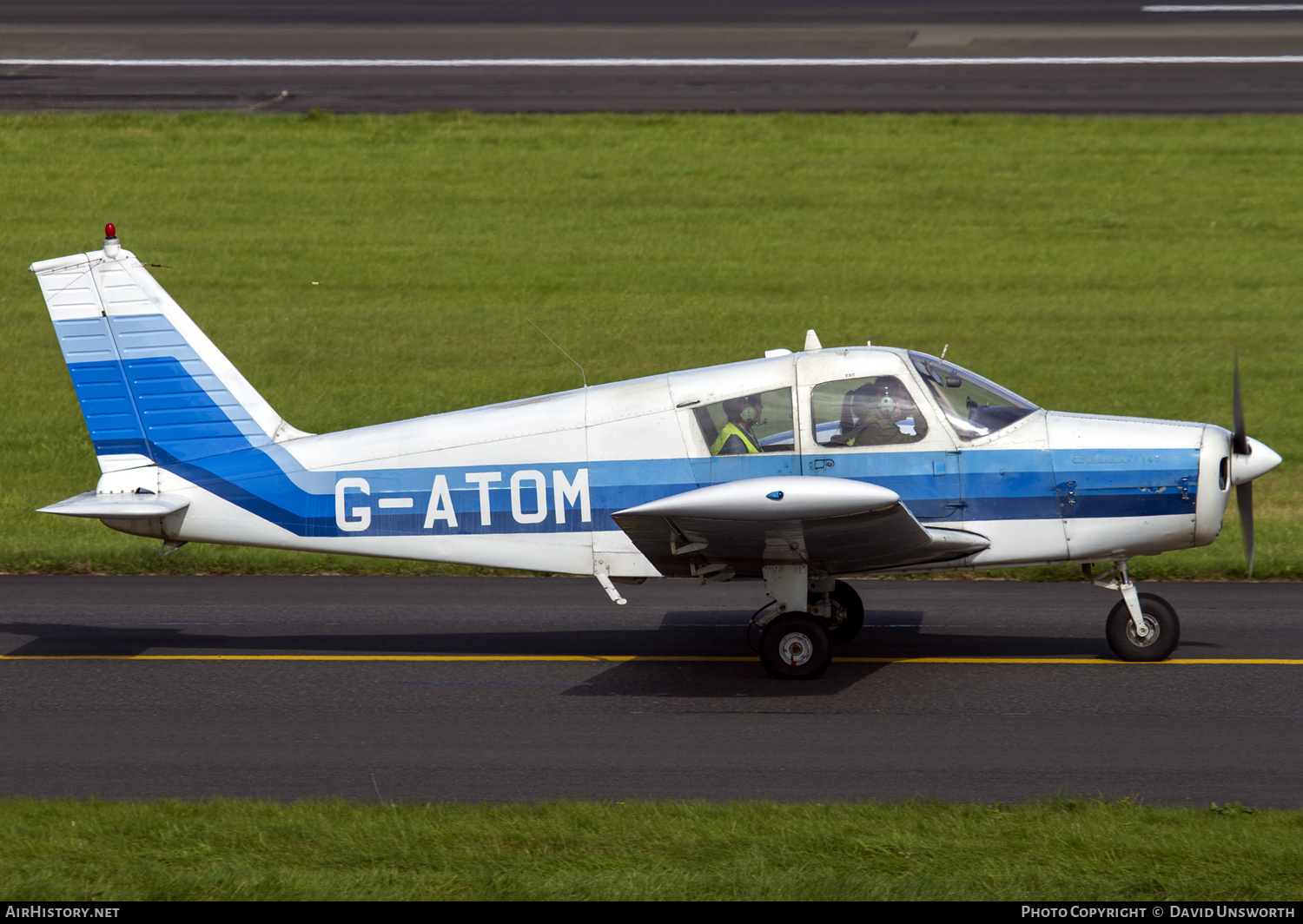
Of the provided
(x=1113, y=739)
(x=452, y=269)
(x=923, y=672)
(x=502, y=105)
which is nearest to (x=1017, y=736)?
(x=1113, y=739)

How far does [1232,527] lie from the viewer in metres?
13.8

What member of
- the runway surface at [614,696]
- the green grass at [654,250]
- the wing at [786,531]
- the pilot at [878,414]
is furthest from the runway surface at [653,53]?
the wing at [786,531]

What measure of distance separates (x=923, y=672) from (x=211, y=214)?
1859cm

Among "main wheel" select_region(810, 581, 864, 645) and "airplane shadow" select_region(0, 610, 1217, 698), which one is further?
"main wheel" select_region(810, 581, 864, 645)

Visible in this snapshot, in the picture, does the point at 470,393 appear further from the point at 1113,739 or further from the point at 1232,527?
the point at 1113,739

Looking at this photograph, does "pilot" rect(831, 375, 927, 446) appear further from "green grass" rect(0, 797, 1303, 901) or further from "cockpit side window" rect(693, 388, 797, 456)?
"green grass" rect(0, 797, 1303, 901)

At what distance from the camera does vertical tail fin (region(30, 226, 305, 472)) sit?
977cm

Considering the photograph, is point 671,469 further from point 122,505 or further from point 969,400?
point 122,505

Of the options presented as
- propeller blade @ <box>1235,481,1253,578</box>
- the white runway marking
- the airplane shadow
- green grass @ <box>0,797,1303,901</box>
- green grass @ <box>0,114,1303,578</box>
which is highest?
the white runway marking

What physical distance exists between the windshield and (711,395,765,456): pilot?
44.7 inches

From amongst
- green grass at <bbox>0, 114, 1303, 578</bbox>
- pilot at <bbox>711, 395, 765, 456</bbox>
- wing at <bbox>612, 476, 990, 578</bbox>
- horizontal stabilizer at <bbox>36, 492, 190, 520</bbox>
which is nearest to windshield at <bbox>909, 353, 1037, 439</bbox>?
wing at <bbox>612, 476, 990, 578</bbox>

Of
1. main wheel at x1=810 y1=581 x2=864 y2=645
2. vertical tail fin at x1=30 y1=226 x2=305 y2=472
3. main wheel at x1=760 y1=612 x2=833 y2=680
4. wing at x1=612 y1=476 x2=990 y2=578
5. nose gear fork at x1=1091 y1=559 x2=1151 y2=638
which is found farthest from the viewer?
main wheel at x1=810 y1=581 x2=864 y2=645

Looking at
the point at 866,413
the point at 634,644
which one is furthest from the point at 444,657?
the point at 866,413

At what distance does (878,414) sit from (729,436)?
1015mm
